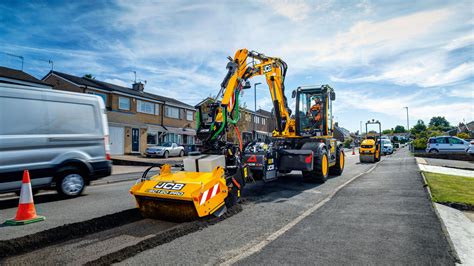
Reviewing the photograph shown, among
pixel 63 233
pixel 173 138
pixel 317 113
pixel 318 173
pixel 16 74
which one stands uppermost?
pixel 16 74

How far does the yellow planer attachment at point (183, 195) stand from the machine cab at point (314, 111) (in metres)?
6.15

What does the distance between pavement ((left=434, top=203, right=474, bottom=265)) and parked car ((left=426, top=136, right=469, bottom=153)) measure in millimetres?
22586

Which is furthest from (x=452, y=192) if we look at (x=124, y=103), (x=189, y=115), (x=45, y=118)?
(x=189, y=115)

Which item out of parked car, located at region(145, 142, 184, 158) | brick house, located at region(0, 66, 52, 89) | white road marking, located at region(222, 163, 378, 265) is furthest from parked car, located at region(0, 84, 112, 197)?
parked car, located at region(145, 142, 184, 158)

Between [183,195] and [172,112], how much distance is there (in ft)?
101

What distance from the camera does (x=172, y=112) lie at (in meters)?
34.7

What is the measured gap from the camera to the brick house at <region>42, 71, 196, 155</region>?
25.7m

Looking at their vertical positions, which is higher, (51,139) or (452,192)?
(51,139)

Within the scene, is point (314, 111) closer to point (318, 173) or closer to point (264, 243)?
point (318, 173)

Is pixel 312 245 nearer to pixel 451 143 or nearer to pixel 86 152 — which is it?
pixel 86 152

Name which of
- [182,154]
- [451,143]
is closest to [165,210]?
[182,154]

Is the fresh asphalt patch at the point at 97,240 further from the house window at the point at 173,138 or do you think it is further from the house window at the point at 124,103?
the house window at the point at 173,138

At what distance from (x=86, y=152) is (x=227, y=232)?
5.20 m

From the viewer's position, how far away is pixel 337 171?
12.1m
